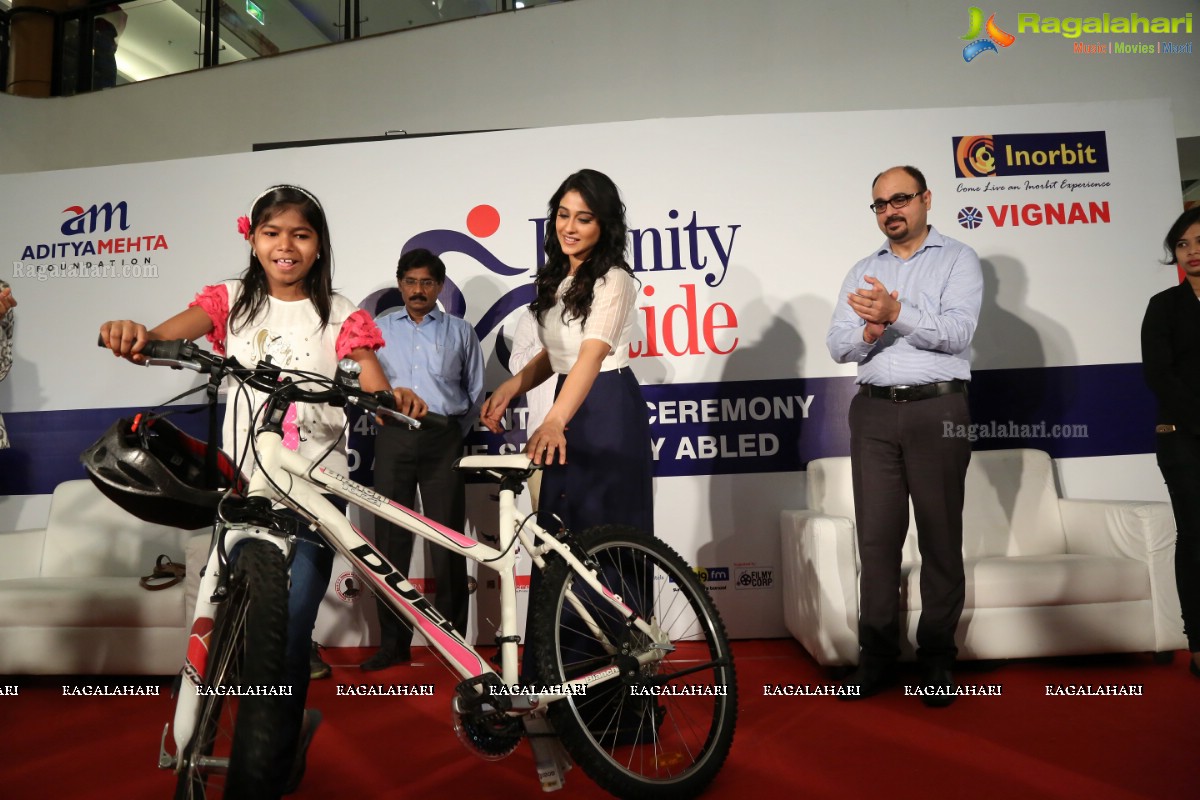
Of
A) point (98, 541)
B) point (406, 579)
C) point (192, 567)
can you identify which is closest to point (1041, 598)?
point (406, 579)

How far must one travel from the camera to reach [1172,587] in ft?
9.63

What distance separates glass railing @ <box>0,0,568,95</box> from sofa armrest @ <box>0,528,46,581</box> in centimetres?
418

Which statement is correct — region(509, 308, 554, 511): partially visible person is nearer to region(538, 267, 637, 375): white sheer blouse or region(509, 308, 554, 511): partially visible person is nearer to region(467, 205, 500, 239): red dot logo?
region(538, 267, 637, 375): white sheer blouse

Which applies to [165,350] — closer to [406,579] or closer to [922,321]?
[406,579]

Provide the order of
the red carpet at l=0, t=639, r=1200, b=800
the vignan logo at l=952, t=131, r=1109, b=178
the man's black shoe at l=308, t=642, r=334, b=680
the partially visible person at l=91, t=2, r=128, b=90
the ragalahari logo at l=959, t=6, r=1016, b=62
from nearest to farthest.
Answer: the red carpet at l=0, t=639, r=1200, b=800
the man's black shoe at l=308, t=642, r=334, b=680
the vignan logo at l=952, t=131, r=1109, b=178
the ragalahari logo at l=959, t=6, r=1016, b=62
the partially visible person at l=91, t=2, r=128, b=90

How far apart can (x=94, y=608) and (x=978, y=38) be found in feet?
19.5

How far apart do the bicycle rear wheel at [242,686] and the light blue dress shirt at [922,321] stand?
2.07 metres

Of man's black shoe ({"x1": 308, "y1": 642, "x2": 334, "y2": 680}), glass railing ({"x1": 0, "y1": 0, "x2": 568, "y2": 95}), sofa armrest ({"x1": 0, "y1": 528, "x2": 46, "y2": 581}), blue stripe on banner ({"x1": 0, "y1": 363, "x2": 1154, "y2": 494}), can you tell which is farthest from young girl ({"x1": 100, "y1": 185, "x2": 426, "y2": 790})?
glass railing ({"x1": 0, "y1": 0, "x2": 568, "y2": 95})

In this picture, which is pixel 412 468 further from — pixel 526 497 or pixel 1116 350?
pixel 1116 350

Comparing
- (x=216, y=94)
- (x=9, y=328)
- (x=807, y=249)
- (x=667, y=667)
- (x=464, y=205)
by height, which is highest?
A: (x=216, y=94)

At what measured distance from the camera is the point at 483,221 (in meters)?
3.91

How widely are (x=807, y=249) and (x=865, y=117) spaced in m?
0.73

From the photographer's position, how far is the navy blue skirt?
2.11m

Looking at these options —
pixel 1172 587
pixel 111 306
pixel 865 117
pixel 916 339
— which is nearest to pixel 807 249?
pixel 865 117
